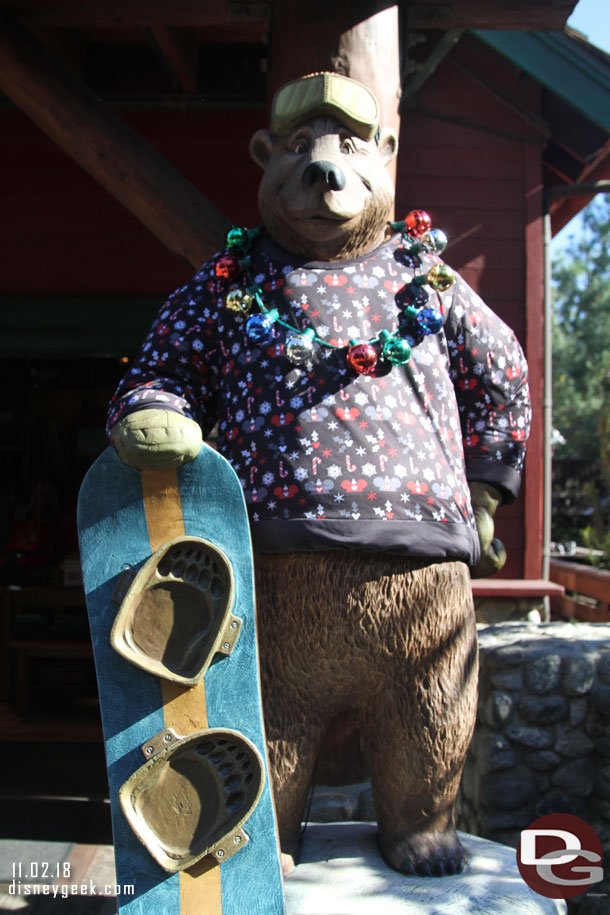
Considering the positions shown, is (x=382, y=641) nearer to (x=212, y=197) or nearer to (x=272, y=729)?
(x=272, y=729)

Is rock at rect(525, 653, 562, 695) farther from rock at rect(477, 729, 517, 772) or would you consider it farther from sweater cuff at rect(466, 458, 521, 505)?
sweater cuff at rect(466, 458, 521, 505)

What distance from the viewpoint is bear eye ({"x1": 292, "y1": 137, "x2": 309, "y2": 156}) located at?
5.62ft

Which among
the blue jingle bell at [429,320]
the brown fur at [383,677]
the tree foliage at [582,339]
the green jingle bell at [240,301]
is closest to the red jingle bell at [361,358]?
the blue jingle bell at [429,320]

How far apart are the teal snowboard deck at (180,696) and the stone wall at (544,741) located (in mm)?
1284

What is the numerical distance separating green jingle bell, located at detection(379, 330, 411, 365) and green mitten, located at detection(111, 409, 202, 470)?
1.36ft

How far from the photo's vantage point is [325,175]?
159 cm

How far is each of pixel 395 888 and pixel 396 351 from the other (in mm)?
1079

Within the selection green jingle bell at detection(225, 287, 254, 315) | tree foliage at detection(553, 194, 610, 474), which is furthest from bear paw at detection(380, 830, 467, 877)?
tree foliage at detection(553, 194, 610, 474)

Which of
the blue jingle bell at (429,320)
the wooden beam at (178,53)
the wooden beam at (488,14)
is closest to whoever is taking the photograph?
the blue jingle bell at (429,320)

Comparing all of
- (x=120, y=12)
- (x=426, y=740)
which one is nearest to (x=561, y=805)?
(x=426, y=740)

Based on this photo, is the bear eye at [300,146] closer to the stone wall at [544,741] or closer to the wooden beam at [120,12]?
the wooden beam at [120,12]

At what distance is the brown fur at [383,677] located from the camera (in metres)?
1.57

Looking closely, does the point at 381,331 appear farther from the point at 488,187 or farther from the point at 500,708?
the point at 488,187

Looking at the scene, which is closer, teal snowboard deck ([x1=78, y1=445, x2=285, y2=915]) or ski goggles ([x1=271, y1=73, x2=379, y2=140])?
teal snowboard deck ([x1=78, y1=445, x2=285, y2=915])
